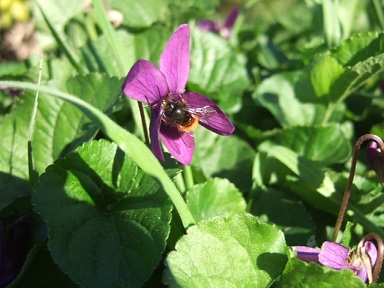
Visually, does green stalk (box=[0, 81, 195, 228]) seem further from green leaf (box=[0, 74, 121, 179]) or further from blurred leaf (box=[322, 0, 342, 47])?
blurred leaf (box=[322, 0, 342, 47])

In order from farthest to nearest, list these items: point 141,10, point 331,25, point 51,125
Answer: point 141,10, point 331,25, point 51,125

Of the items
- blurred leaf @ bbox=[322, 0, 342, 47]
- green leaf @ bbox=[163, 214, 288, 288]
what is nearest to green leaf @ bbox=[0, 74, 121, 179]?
green leaf @ bbox=[163, 214, 288, 288]

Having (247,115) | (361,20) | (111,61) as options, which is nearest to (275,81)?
(247,115)

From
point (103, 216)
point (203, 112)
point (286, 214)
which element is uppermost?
point (203, 112)

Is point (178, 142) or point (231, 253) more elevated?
point (178, 142)

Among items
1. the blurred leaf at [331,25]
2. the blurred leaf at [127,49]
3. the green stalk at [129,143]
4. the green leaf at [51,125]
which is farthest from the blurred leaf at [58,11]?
the green stalk at [129,143]

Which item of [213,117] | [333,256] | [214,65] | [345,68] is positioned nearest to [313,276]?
[333,256]

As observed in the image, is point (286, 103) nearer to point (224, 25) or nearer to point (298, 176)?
point (298, 176)
